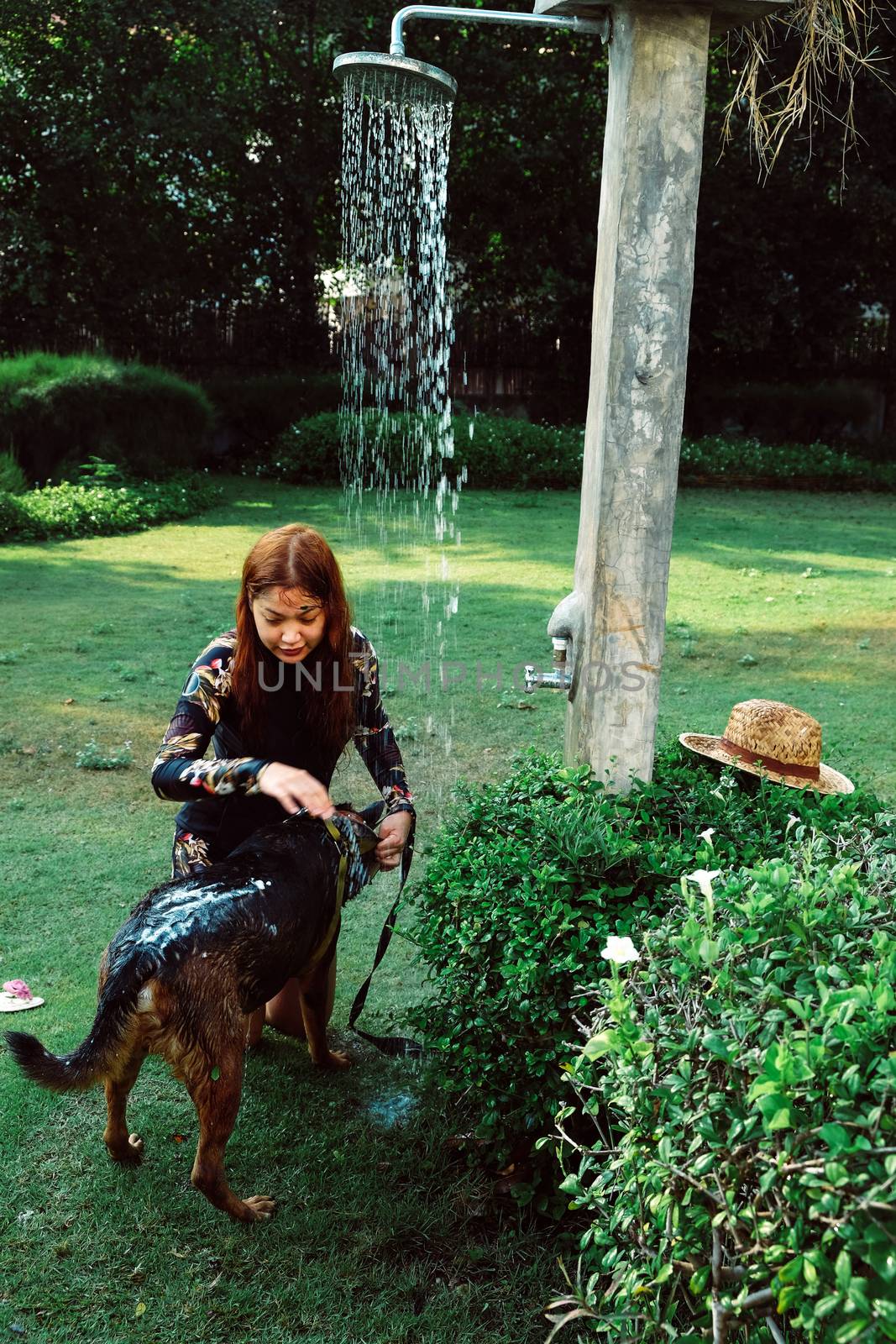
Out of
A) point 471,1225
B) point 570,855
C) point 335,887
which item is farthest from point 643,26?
point 471,1225

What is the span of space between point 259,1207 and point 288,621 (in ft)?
4.60

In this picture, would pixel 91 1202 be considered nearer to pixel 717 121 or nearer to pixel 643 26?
pixel 643 26

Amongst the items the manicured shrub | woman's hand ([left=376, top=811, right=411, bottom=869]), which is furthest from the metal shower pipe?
the manicured shrub

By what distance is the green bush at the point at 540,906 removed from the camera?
8.64 feet

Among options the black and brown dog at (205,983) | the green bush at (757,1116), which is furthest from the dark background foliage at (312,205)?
the green bush at (757,1116)

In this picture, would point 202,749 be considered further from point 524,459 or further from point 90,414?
point 524,459

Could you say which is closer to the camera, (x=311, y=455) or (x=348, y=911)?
(x=348, y=911)

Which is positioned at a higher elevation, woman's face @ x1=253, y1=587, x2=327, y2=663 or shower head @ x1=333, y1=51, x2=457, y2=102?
shower head @ x1=333, y1=51, x2=457, y2=102

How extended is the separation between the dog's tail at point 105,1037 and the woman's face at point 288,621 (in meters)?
0.91

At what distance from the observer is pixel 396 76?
367cm

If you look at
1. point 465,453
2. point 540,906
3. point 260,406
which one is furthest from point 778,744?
point 260,406

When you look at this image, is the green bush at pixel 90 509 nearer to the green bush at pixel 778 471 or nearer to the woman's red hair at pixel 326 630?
the green bush at pixel 778 471

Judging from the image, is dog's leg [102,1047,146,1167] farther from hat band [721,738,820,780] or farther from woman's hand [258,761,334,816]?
hat band [721,738,820,780]

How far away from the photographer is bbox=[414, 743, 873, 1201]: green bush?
8.64 feet
